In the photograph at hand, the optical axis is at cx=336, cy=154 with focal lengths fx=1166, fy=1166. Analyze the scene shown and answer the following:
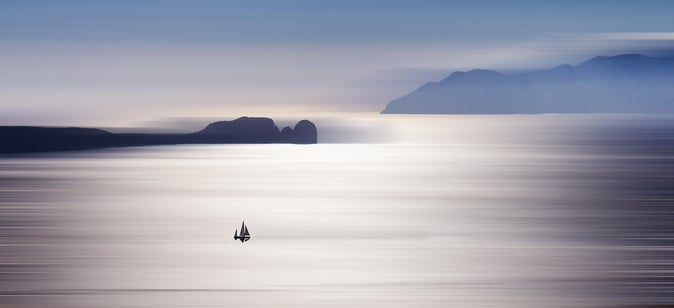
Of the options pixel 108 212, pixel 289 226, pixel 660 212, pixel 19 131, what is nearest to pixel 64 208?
pixel 108 212

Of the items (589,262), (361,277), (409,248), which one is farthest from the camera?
(409,248)

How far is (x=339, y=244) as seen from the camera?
42.6m

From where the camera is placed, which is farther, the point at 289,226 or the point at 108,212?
the point at 108,212

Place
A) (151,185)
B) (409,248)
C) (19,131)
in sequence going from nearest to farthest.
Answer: (409,248), (151,185), (19,131)

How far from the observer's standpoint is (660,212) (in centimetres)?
5550

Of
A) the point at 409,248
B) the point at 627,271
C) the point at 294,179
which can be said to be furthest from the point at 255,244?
the point at 294,179

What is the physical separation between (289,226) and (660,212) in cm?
1833

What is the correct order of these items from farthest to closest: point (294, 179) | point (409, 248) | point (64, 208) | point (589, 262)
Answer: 1. point (294, 179)
2. point (64, 208)
3. point (409, 248)
4. point (589, 262)

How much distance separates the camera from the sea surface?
29766 mm

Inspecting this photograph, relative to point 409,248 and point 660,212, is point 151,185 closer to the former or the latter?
point 660,212

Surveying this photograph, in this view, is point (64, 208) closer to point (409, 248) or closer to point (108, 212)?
point (108, 212)

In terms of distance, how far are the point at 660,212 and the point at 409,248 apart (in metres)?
19.5

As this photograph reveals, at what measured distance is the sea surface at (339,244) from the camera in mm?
Result: 29766

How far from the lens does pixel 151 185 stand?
8469 cm
